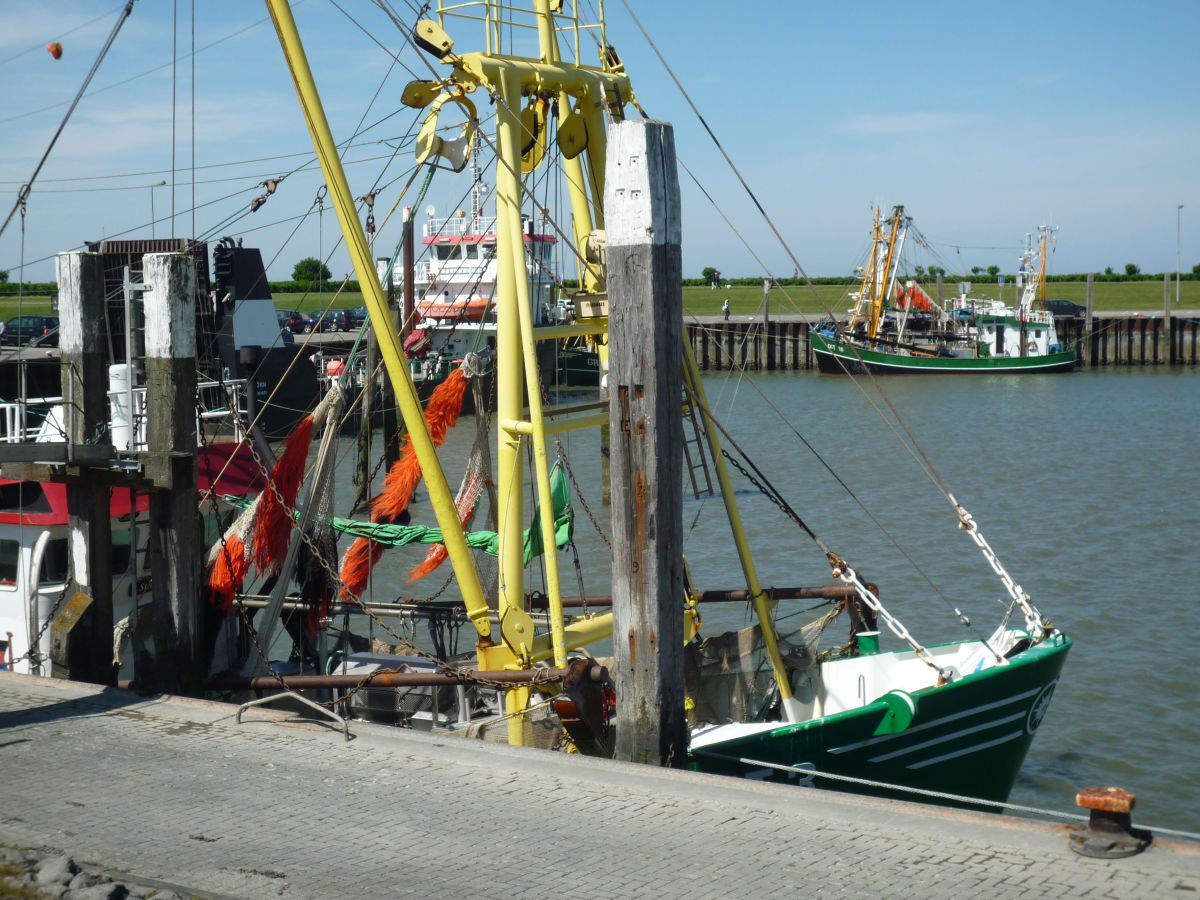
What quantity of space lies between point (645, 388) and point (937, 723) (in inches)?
156

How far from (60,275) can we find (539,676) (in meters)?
5.49

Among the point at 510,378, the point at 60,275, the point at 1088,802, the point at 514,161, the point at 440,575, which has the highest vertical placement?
the point at 514,161

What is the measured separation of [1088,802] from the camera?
22.2 feet

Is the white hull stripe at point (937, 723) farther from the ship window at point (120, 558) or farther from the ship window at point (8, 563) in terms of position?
the ship window at point (8, 563)

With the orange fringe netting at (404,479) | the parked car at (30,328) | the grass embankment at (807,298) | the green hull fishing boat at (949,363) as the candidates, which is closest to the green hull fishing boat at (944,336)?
the green hull fishing boat at (949,363)

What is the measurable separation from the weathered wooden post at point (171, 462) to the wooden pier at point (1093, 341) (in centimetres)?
5560

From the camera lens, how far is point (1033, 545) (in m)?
22.9

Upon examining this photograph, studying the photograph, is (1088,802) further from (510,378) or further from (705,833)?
(510,378)

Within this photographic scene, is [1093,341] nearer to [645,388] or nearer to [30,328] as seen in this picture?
[30,328]

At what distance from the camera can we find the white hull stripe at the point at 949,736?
9984 mm

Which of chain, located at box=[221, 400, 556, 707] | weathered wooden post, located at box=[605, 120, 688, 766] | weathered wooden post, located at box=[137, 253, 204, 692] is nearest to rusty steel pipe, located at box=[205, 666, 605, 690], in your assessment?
chain, located at box=[221, 400, 556, 707]

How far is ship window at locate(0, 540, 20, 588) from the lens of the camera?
11.7m

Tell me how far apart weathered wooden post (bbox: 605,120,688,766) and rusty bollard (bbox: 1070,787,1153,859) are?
8.87 feet

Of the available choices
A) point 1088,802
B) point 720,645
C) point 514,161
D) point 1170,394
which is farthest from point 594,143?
point 1170,394
